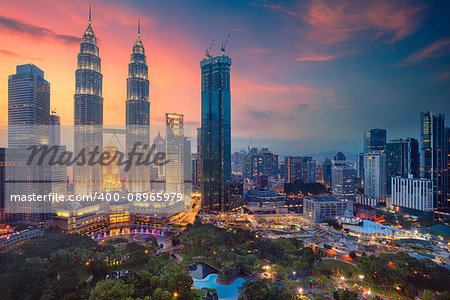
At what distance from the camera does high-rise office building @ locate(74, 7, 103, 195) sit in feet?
150

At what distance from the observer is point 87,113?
47219 millimetres

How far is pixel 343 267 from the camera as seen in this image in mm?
19250

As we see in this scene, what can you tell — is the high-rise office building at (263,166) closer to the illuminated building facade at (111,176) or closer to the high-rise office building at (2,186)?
the illuminated building facade at (111,176)

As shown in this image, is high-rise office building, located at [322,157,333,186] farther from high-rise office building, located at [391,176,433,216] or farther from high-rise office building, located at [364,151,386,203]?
high-rise office building, located at [391,176,433,216]

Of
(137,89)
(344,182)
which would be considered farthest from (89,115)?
(344,182)

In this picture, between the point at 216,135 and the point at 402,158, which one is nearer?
the point at 216,135

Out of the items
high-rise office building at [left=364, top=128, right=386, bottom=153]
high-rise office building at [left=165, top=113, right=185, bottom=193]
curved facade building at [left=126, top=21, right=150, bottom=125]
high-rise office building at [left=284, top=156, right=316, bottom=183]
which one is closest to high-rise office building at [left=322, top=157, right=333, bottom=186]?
high-rise office building at [left=284, top=156, right=316, bottom=183]

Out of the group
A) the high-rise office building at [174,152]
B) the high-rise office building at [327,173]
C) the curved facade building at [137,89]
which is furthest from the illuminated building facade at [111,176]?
the high-rise office building at [327,173]

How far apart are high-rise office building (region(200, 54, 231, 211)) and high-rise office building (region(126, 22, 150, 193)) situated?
17.8 meters

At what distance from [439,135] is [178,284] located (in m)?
42.3

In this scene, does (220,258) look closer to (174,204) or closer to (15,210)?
(174,204)

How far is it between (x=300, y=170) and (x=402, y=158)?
27.3 meters

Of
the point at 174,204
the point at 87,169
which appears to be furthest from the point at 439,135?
the point at 87,169

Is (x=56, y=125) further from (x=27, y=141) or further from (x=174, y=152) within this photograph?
(x=174, y=152)
